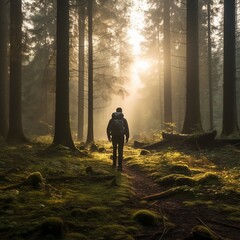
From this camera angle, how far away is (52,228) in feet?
14.8

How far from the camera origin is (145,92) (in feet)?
157

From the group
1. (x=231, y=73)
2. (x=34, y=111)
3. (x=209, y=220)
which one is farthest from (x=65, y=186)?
(x=34, y=111)

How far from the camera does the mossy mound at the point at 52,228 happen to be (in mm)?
4449

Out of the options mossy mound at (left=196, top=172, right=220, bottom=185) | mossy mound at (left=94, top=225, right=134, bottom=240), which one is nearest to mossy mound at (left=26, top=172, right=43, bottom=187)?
mossy mound at (left=94, top=225, right=134, bottom=240)

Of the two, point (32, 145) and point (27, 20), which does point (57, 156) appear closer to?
point (32, 145)

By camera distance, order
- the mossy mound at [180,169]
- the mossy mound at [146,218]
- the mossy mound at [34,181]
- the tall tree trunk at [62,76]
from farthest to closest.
Result: the tall tree trunk at [62,76] < the mossy mound at [180,169] < the mossy mound at [34,181] < the mossy mound at [146,218]

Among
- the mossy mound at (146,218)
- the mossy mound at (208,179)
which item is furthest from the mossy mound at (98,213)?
the mossy mound at (208,179)

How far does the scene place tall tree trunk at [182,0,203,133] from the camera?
57.2ft

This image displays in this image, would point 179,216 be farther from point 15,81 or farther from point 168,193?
point 15,81

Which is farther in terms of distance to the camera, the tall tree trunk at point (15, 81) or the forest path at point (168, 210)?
the tall tree trunk at point (15, 81)

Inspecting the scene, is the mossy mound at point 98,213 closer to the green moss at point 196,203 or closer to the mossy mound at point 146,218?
the mossy mound at point 146,218

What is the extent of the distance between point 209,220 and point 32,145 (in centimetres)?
1200

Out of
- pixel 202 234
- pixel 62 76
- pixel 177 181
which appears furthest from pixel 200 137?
pixel 202 234

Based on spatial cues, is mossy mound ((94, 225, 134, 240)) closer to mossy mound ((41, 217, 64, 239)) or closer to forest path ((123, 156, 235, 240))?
forest path ((123, 156, 235, 240))
